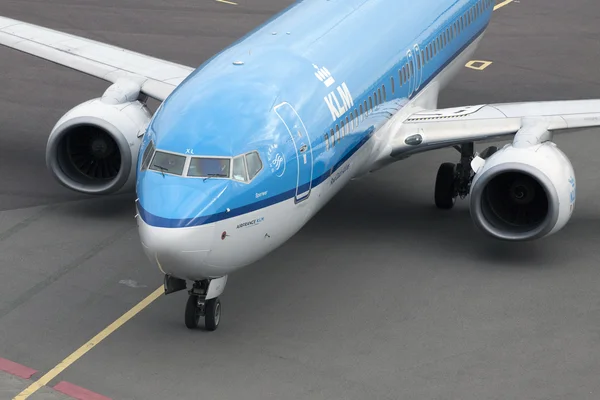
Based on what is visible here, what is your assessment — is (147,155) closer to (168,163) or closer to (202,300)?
(168,163)

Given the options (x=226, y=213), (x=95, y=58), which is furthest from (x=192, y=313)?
(x=95, y=58)

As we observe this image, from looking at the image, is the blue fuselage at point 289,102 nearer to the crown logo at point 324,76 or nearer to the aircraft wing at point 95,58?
the crown logo at point 324,76

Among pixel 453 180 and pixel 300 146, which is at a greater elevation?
pixel 300 146

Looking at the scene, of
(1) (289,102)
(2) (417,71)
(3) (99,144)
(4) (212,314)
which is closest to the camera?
(4) (212,314)

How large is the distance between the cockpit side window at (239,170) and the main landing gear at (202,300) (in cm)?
185

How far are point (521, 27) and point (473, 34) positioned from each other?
35.9 ft

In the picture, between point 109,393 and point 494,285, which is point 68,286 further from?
point 494,285

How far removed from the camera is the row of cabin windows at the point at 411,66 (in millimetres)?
23312

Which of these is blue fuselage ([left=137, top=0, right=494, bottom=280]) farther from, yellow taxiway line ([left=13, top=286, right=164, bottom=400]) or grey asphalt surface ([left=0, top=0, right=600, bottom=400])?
yellow taxiway line ([left=13, top=286, right=164, bottom=400])

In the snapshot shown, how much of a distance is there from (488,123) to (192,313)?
25.0 ft

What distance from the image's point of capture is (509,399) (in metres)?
19.9

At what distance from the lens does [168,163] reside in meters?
20.6

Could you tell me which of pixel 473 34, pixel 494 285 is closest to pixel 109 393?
pixel 494 285

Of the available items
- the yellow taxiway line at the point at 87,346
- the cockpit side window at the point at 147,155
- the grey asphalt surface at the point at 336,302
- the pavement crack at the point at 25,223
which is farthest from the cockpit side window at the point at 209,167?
the pavement crack at the point at 25,223
